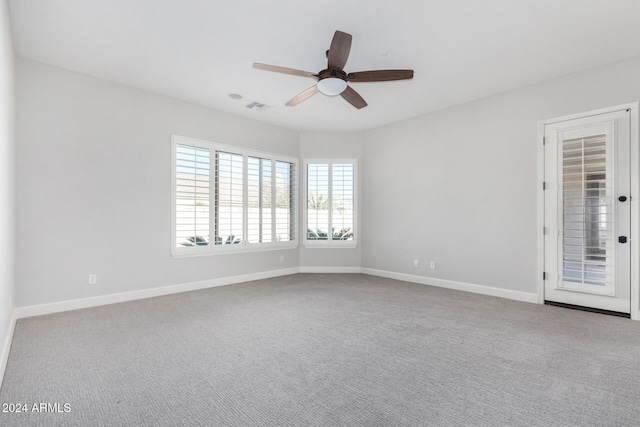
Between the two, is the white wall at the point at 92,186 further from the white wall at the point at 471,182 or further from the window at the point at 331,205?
the white wall at the point at 471,182

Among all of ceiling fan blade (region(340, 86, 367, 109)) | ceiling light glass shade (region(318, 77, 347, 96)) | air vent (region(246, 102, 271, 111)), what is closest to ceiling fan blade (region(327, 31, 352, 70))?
ceiling light glass shade (region(318, 77, 347, 96))

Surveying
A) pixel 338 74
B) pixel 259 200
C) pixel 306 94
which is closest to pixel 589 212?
pixel 338 74

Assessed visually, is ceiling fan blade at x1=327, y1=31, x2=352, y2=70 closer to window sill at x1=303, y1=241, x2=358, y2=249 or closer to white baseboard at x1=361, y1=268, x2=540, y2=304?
white baseboard at x1=361, y1=268, x2=540, y2=304

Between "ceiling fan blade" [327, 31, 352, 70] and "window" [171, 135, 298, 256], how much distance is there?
286 centimetres

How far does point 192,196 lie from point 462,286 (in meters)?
4.40

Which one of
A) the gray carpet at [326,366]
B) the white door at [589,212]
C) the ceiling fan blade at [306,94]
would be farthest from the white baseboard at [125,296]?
the white door at [589,212]

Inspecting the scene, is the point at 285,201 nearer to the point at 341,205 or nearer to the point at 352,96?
the point at 341,205

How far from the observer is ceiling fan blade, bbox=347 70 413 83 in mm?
3162

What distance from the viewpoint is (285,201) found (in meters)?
6.34

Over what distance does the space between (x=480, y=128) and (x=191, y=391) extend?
16.1 ft

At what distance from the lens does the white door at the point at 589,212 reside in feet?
12.1

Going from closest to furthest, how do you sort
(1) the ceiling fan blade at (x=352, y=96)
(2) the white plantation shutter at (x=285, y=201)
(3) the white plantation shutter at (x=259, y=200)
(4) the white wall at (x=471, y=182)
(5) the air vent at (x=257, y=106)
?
(1) the ceiling fan blade at (x=352, y=96) → (4) the white wall at (x=471, y=182) → (5) the air vent at (x=257, y=106) → (3) the white plantation shutter at (x=259, y=200) → (2) the white plantation shutter at (x=285, y=201)

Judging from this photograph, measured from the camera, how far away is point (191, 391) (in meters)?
2.09

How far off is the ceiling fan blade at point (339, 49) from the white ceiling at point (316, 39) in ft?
0.99
